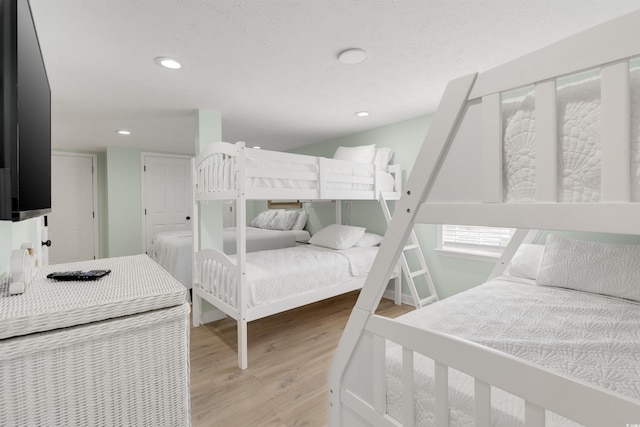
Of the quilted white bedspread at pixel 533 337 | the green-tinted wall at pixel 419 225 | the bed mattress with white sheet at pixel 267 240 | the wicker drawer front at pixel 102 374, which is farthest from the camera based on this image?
the bed mattress with white sheet at pixel 267 240

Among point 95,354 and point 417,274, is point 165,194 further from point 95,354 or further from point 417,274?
point 95,354

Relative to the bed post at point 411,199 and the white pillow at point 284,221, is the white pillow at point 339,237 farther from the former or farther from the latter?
the bed post at point 411,199

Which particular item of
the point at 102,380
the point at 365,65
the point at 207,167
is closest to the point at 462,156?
the point at 102,380

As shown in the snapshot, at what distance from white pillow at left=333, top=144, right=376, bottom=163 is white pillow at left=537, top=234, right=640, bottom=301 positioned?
6.48ft

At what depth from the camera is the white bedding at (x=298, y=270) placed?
2236 mm

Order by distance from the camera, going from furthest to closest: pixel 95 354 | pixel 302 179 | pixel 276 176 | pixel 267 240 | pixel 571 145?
pixel 267 240 < pixel 302 179 < pixel 276 176 < pixel 95 354 < pixel 571 145

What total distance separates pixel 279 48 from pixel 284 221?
10.7ft

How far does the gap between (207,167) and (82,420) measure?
2199mm

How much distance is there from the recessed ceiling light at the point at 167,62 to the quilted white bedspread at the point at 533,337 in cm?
212

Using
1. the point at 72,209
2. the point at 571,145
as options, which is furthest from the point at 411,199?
the point at 72,209

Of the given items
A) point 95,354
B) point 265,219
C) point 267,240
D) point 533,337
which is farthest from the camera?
point 265,219

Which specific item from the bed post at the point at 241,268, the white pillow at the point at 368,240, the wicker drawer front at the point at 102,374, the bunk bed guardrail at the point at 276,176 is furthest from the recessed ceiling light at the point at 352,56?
the white pillow at the point at 368,240

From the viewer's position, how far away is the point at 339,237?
3.30 metres

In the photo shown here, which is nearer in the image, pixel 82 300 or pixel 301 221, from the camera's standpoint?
pixel 82 300
